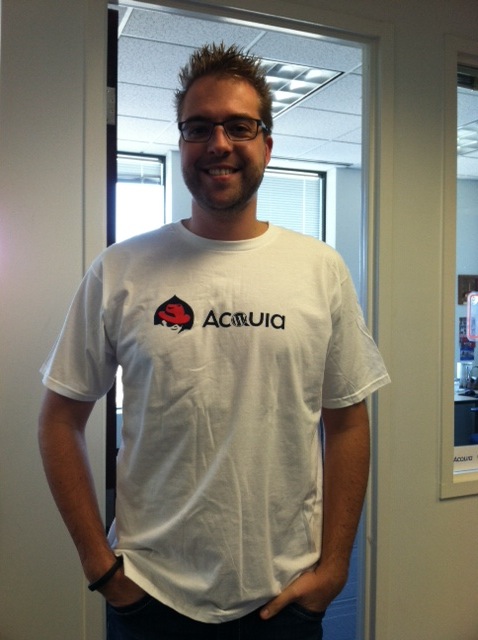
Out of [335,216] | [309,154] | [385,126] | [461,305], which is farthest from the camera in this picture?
[335,216]

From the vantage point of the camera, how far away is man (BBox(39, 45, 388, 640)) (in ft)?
3.37

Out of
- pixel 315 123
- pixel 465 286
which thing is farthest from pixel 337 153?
pixel 465 286

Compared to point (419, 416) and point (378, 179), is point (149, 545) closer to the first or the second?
point (419, 416)

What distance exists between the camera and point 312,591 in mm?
1088

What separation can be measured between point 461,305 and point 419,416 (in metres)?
0.49

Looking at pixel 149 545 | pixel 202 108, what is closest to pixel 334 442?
pixel 149 545

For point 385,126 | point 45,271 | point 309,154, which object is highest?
point 309,154

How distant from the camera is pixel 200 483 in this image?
103cm

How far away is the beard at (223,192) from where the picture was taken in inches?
42.7

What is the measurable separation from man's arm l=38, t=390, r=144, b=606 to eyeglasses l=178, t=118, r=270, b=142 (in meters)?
0.57

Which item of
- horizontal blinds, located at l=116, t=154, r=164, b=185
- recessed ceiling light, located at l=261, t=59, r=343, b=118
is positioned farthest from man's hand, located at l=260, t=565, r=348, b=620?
horizontal blinds, located at l=116, t=154, r=164, b=185

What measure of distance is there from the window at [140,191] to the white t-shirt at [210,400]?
4.18 meters

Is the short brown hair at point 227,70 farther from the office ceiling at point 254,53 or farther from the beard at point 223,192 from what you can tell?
the office ceiling at point 254,53

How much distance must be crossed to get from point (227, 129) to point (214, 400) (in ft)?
1.68
